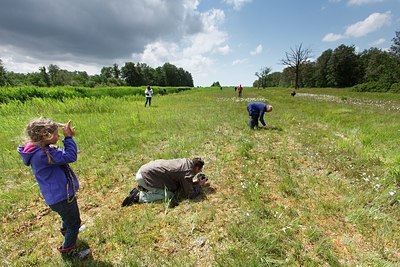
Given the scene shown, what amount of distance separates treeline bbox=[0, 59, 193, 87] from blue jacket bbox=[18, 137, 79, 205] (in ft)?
231

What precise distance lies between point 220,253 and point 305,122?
37.7ft

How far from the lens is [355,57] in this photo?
78.9 m

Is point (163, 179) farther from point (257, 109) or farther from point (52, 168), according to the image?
point (257, 109)

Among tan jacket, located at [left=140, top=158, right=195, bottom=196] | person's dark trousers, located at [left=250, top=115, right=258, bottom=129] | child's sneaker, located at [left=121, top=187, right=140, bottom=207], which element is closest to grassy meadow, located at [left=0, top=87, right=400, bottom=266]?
child's sneaker, located at [left=121, top=187, right=140, bottom=207]

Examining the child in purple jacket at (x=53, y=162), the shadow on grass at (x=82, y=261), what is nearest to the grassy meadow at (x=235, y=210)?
the shadow on grass at (x=82, y=261)

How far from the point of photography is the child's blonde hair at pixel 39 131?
2.83m

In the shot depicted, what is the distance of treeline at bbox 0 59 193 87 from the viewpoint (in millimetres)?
85312

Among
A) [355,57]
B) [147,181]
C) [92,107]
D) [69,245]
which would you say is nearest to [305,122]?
[147,181]

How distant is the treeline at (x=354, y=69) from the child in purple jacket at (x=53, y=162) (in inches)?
2286

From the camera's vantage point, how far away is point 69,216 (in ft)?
10.8

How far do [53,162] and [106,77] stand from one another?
11608 cm

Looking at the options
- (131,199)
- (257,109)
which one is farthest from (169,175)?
(257,109)

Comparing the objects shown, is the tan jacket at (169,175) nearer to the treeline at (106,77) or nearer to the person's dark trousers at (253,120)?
the person's dark trousers at (253,120)

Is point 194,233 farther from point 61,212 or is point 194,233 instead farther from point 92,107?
point 92,107
